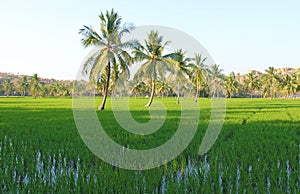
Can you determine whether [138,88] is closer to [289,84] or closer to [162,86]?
[162,86]

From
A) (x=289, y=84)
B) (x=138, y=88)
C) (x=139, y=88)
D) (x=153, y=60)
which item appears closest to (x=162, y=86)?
(x=138, y=88)

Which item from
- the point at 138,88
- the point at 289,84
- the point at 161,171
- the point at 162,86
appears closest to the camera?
the point at 161,171

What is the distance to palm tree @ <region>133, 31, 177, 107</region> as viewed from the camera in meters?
23.7

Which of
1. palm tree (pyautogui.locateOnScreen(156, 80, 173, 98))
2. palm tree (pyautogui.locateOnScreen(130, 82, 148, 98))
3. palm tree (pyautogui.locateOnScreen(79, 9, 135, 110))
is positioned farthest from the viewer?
palm tree (pyautogui.locateOnScreen(130, 82, 148, 98))

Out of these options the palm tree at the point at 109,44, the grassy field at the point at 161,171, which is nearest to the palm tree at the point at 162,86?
the palm tree at the point at 109,44

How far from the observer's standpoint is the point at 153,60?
24250 millimetres

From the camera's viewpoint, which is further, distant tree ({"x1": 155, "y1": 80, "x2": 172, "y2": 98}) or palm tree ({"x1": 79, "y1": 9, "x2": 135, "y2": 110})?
distant tree ({"x1": 155, "y1": 80, "x2": 172, "y2": 98})

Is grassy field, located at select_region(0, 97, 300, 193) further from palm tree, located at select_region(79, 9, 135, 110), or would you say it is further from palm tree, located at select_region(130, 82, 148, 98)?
palm tree, located at select_region(130, 82, 148, 98)

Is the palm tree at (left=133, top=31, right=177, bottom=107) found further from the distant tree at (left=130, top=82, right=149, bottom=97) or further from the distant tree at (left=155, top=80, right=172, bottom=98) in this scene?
the distant tree at (left=130, top=82, right=149, bottom=97)

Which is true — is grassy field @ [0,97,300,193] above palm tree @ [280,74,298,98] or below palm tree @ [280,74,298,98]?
below

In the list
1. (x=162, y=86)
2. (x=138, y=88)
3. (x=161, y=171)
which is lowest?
(x=161, y=171)

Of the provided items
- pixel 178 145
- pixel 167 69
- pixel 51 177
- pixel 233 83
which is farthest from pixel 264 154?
pixel 233 83

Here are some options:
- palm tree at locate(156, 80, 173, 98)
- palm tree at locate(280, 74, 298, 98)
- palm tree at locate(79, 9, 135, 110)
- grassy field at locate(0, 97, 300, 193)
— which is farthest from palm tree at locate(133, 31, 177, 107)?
palm tree at locate(280, 74, 298, 98)

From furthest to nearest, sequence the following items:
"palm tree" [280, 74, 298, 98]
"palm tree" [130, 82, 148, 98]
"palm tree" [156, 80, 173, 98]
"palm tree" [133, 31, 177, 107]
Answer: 1. "palm tree" [280, 74, 298, 98]
2. "palm tree" [130, 82, 148, 98]
3. "palm tree" [156, 80, 173, 98]
4. "palm tree" [133, 31, 177, 107]
